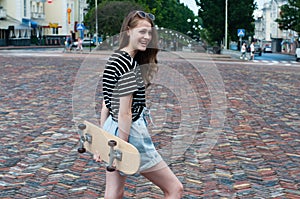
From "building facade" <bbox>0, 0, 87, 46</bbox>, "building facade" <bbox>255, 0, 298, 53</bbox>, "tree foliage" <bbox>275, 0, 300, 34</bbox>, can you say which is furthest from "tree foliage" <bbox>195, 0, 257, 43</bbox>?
"building facade" <bbox>255, 0, 298, 53</bbox>

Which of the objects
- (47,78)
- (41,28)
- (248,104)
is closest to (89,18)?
(41,28)

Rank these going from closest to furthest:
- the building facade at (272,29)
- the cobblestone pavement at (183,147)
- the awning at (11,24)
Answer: the cobblestone pavement at (183,147) < the awning at (11,24) < the building facade at (272,29)

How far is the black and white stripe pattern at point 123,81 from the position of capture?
12.1 feet

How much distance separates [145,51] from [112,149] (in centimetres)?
76

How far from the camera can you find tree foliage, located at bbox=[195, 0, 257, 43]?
62.2 m

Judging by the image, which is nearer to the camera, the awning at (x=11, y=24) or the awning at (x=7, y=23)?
the awning at (x=7, y=23)

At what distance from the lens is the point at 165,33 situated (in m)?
4.18

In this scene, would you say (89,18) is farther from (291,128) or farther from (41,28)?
(291,128)

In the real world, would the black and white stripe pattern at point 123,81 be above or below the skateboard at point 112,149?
above

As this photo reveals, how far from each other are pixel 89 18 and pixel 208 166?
59.7 metres

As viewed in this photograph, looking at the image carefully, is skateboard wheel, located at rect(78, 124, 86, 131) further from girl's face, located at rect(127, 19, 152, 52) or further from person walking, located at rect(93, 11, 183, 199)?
girl's face, located at rect(127, 19, 152, 52)

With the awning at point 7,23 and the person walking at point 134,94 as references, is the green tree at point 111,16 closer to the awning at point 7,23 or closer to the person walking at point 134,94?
the awning at point 7,23

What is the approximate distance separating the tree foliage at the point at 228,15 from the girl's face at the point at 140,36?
5939 cm

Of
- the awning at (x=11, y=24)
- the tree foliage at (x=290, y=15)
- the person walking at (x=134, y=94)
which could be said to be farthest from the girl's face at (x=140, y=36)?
the awning at (x=11, y=24)
